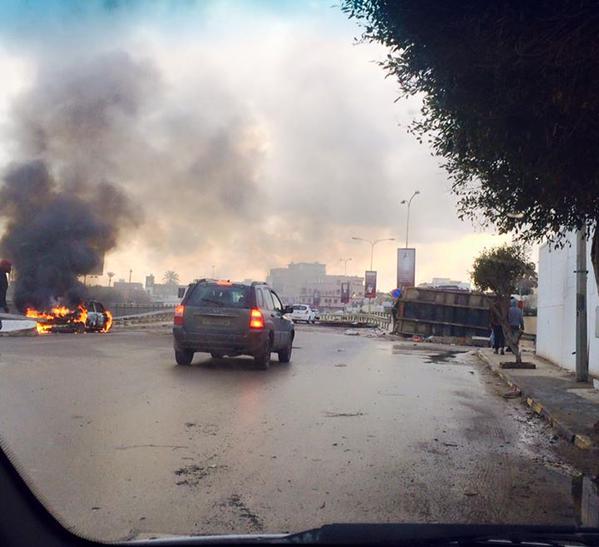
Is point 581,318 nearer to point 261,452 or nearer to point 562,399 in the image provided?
point 562,399

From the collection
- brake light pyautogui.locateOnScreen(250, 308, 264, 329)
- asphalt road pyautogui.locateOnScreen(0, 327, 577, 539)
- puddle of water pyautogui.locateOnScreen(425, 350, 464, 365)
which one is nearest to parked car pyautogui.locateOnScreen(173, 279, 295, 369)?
brake light pyautogui.locateOnScreen(250, 308, 264, 329)

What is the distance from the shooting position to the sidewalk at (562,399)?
23.1 feet

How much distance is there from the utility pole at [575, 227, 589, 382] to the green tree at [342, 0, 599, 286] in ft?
16.6

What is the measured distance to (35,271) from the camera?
3256 centimetres

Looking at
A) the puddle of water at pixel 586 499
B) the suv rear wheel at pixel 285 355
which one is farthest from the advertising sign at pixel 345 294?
the puddle of water at pixel 586 499

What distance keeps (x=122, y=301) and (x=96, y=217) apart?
14.7m

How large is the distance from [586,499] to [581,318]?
7.61 m

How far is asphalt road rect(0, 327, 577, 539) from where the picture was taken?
4.06 metres

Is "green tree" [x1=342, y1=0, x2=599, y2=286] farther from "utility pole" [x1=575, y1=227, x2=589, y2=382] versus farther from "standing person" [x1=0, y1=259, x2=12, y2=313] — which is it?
"standing person" [x1=0, y1=259, x2=12, y2=313]

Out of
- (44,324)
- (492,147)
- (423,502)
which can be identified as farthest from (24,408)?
(44,324)

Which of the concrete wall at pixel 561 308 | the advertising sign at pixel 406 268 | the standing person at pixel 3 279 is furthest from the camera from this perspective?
the advertising sign at pixel 406 268

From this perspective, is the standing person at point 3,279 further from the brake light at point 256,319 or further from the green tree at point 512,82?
the green tree at point 512,82

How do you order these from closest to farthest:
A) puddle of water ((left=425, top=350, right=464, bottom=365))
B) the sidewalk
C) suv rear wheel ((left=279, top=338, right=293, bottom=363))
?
the sidewalk < suv rear wheel ((left=279, top=338, right=293, bottom=363)) < puddle of water ((left=425, top=350, right=464, bottom=365))

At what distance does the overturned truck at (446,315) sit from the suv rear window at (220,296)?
16925mm
